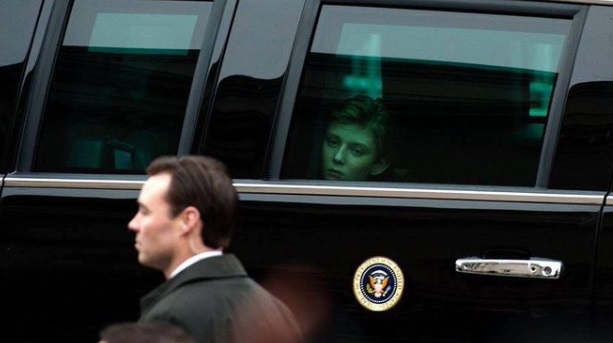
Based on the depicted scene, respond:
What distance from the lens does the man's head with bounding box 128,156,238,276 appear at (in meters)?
3.73

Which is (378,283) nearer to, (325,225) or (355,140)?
(325,225)

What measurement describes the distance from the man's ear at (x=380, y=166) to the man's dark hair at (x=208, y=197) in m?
1.43

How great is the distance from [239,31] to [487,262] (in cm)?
108

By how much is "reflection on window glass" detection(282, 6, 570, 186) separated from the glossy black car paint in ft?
0.22

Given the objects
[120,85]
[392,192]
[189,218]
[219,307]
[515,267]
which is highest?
[120,85]

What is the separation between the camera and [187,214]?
3734 mm

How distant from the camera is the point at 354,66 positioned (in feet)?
17.2

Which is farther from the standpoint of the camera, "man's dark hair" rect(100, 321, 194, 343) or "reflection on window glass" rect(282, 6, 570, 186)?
"reflection on window glass" rect(282, 6, 570, 186)

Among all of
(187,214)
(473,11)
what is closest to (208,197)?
(187,214)

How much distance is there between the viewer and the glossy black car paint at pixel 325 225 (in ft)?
15.8

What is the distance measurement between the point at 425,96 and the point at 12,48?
1.34 m

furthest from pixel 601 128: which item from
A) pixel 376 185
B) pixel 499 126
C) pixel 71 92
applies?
pixel 71 92

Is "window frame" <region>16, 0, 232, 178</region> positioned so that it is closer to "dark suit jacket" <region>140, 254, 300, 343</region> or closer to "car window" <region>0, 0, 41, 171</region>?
"car window" <region>0, 0, 41, 171</region>

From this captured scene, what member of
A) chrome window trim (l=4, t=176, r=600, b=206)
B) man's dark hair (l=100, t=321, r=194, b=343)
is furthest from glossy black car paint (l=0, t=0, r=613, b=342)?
man's dark hair (l=100, t=321, r=194, b=343)
